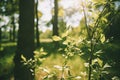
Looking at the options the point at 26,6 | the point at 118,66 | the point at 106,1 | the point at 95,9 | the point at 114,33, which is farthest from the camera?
the point at 26,6

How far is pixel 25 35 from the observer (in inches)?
233

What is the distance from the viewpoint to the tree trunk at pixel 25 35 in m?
5.86

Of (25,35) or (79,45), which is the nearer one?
(79,45)

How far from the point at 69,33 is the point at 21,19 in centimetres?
363

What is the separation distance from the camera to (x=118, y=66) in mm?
4121

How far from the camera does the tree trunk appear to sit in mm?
5859

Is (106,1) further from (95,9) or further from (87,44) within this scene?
(87,44)

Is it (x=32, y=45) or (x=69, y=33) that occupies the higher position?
(x=69, y=33)

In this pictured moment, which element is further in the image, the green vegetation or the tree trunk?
the tree trunk

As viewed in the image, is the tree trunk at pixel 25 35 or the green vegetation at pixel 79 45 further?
the tree trunk at pixel 25 35

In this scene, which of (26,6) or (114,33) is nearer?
(114,33)

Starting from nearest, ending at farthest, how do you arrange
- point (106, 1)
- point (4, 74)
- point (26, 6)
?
point (106, 1), point (26, 6), point (4, 74)

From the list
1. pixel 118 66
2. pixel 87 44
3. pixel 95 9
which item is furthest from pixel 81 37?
pixel 118 66

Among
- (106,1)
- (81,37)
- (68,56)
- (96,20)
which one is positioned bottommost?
(68,56)
